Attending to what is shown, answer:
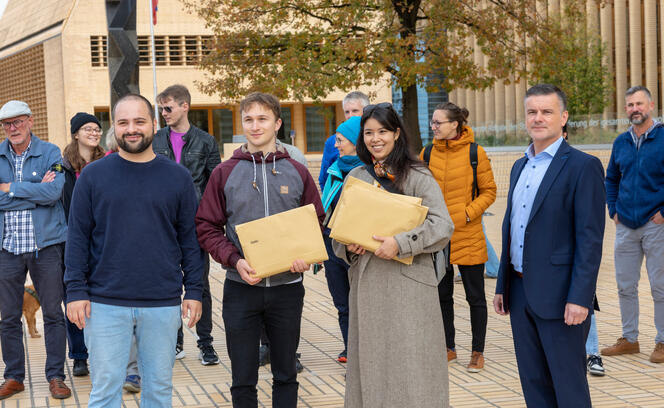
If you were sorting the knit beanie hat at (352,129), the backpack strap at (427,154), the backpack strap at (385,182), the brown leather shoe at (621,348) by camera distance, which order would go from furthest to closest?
1. the brown leather shoe at (621,348)
2. the backpack strap at (427,154)
3. the knit beanie hat at (352,129)
4. the backpack strap at (385,182)

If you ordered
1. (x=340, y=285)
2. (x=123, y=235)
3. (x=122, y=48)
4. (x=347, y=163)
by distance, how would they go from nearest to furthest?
(x=123, y=235) < (x=347, y=163) < (x=340, y=285) < (x=122, y=48)

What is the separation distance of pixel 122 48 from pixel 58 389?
15.0ft

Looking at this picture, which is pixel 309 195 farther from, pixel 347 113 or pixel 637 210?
pixel 637 210

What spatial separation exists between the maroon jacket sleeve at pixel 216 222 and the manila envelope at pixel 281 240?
0.15 metres

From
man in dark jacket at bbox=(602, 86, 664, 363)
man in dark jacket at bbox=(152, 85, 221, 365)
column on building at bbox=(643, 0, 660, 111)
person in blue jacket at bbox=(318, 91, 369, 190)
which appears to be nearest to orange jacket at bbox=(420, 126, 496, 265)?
person in blue jacket at bbox=(318, 91, 369, 190)

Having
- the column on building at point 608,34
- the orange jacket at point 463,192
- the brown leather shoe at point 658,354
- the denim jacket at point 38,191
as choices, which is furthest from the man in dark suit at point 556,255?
the column on building at point 608,34

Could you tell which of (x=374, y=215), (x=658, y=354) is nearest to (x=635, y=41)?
(x=658, y=354)

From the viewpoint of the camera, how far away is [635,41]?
43.1m

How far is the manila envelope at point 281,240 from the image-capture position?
13.2ft

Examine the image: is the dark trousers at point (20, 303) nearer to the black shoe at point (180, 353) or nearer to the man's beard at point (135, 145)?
the black shoe at point (180, 353)

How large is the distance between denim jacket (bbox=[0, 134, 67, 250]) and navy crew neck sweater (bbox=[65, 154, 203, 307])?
199 cm

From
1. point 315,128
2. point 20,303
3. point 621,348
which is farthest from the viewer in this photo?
point 315,128

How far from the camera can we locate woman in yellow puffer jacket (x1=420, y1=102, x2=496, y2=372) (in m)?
6.10

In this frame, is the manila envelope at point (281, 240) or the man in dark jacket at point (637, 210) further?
the man in dark jacket at point (637, 210)
